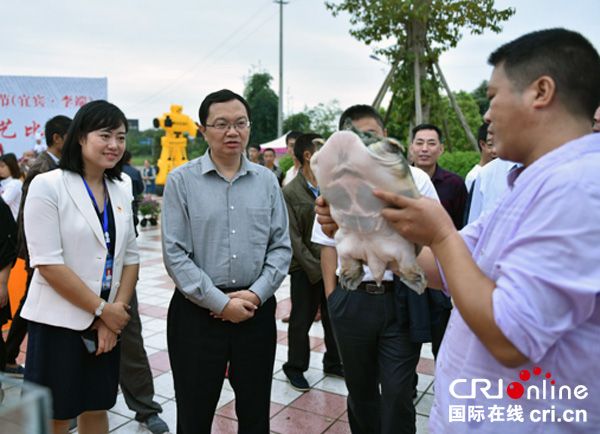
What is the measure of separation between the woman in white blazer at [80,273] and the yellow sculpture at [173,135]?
45.0 ft

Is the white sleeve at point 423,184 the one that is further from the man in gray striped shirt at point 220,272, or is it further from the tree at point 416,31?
the tree at point 416,31

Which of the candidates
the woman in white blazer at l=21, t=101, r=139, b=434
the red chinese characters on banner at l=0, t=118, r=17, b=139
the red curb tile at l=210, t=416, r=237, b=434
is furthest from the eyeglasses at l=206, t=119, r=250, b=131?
the red chinese characters on banner at l=0, t=118, r=17, b=139

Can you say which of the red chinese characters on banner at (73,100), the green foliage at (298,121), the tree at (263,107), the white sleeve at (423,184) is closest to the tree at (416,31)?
the red chinese characters on banner at (73,100)

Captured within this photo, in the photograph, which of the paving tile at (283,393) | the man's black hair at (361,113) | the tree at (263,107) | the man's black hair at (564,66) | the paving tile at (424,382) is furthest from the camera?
the tree at (263,107)

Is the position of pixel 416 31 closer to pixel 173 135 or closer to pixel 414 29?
pixel 414 29

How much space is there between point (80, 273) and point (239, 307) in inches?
29.5

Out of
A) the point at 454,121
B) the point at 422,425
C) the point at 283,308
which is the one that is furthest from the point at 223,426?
the point at 454,121

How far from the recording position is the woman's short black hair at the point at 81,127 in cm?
220

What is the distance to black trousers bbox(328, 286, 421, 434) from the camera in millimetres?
2213

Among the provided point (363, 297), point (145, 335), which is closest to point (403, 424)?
point (363, 297)

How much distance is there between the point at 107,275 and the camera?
2240mm

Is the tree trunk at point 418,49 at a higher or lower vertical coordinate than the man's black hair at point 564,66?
higher

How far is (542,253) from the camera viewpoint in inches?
35.5

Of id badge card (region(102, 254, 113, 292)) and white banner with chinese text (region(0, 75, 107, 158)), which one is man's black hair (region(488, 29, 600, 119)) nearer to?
id badge card (region(102, 254, 113, 292))
